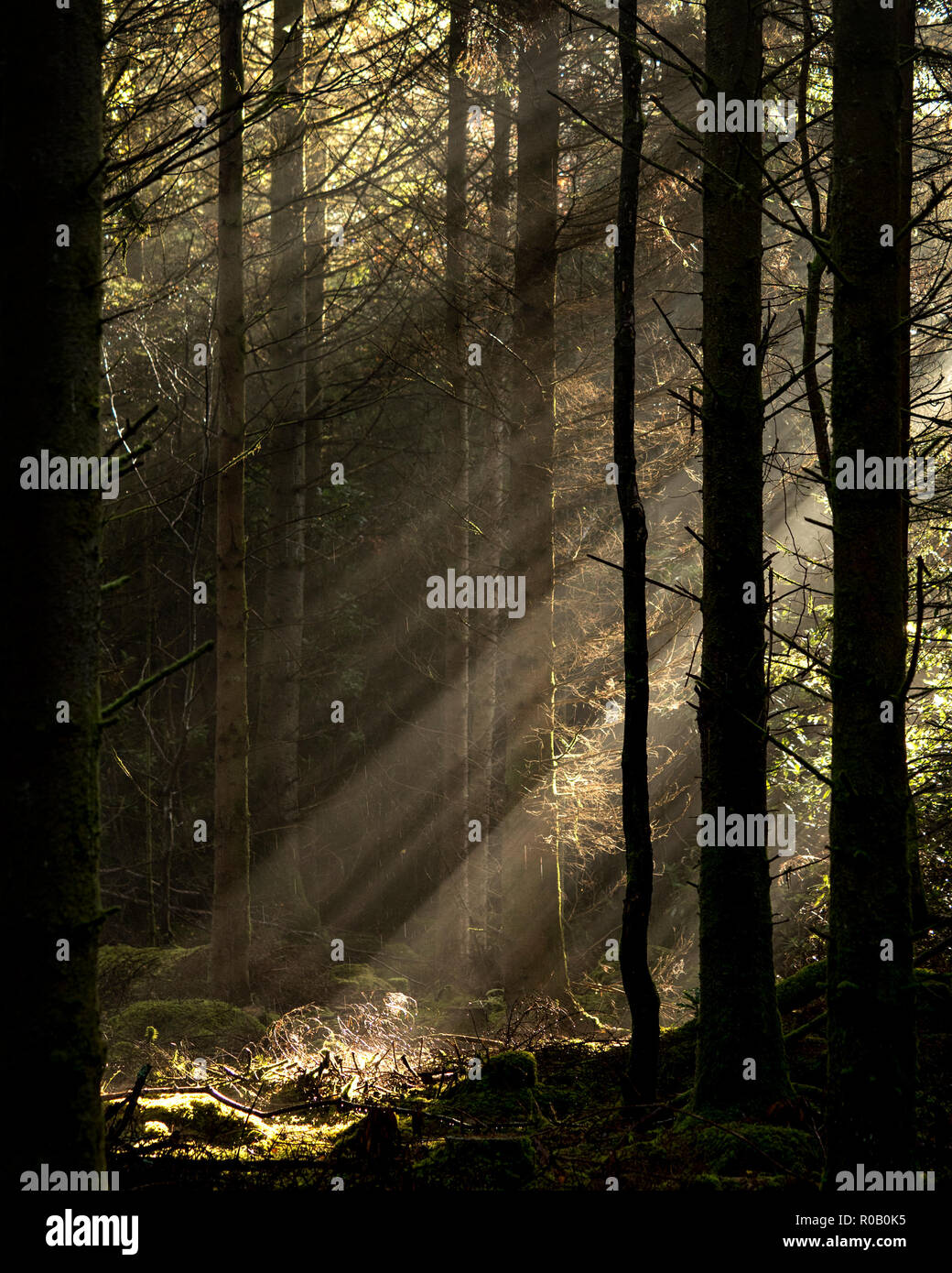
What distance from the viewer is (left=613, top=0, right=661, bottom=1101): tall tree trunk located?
15.9 ft

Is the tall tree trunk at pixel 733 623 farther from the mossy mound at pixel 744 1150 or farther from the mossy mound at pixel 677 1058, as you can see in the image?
the mossy mound at pixel 677 1058

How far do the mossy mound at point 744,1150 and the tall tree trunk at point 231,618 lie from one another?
5.20 metres

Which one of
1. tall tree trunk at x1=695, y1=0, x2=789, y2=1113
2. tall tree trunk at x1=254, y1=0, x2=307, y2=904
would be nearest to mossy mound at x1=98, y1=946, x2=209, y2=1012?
tall tree trunk at x1=254, y1=0, x2=307, y2=904

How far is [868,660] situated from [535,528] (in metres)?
7.30

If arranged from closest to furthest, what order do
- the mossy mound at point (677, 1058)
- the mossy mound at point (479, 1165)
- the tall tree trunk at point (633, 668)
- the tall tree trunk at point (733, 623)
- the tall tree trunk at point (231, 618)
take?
the mossy mound at point (479, 1165), the tall tree trunk at point (733, 623), the tall tree trunk at point (633, 668), the mossy mound at point (677, 1058), the tall tree trunk at point (231, 618)

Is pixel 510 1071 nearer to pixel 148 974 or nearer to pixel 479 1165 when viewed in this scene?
pixel 479 1165

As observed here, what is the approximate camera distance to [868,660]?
3.36m

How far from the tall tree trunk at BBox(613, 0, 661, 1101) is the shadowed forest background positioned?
0.03m

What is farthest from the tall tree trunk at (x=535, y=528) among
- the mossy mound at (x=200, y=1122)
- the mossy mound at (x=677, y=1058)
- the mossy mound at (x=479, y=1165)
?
the mossy mound at (x=479, y=1165)

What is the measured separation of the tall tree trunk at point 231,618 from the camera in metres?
8.41

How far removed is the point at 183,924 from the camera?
47.0 ft

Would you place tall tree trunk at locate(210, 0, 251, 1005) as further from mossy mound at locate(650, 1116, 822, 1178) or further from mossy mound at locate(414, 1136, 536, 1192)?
mossy mound at locate(650, 1116, 822, 1178)

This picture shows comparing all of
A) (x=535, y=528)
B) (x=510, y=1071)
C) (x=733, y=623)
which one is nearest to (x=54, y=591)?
(x=733, y=623)
